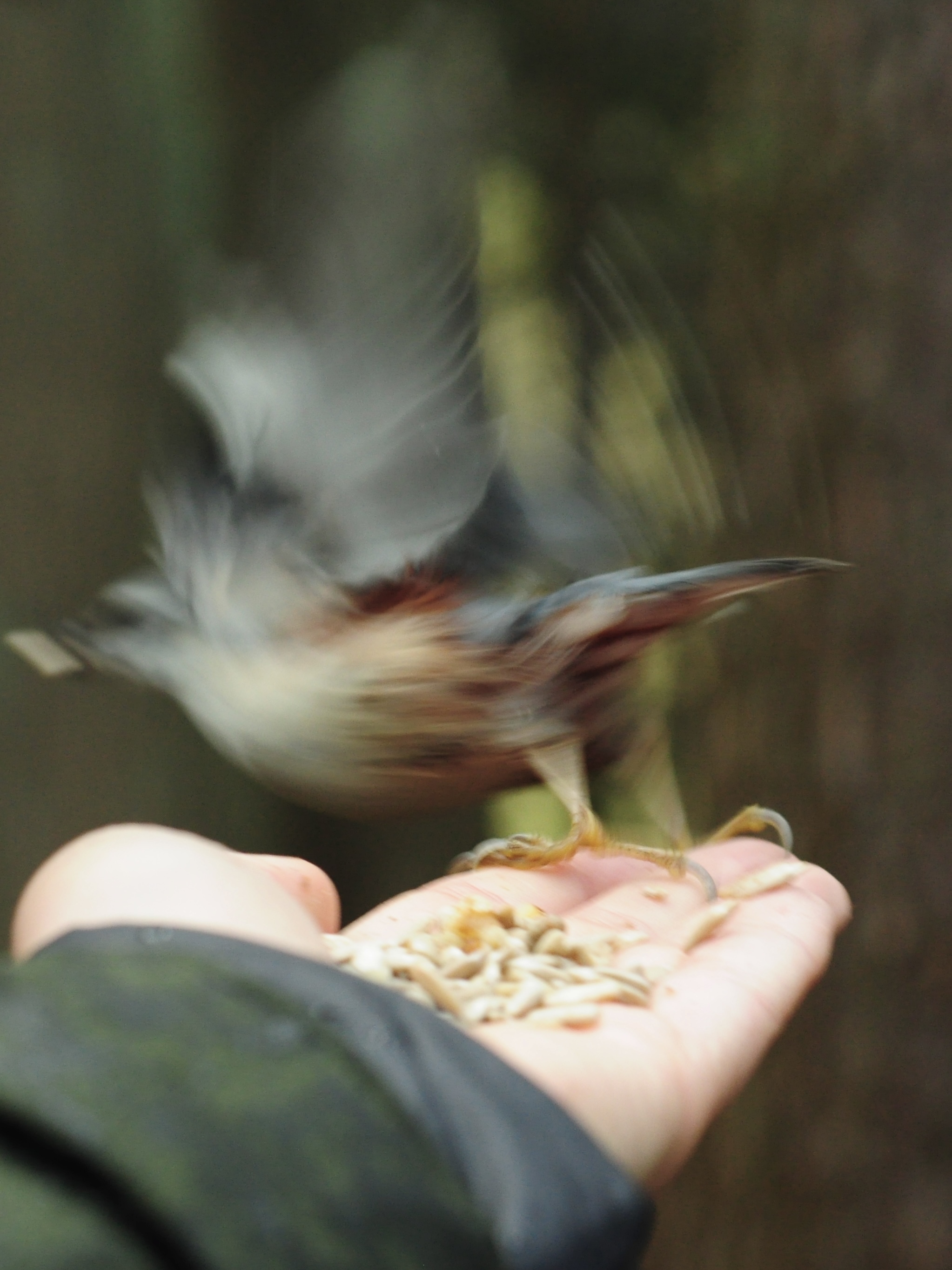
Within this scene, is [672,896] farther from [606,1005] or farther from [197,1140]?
[197,1140]

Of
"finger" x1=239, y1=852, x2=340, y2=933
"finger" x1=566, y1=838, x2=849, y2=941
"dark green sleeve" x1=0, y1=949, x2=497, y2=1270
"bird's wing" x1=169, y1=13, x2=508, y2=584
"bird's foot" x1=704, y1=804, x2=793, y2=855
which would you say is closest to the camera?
"dark green sleeve" x1=0, y1=949, x2=497, y2=1270

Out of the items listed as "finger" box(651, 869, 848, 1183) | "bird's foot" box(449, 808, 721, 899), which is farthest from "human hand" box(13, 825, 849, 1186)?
"bird's foot" box(449, 808, 721, 899)

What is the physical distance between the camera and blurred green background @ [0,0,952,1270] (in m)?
1.07

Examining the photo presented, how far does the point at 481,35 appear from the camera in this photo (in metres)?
1.34

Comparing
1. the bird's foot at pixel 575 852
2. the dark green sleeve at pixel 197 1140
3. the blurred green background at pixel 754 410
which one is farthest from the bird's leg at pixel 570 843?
the dark green sleeve at pixel 197 1140

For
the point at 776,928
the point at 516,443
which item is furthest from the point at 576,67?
the point at 776,928

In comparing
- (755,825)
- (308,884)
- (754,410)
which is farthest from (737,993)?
(754,410)

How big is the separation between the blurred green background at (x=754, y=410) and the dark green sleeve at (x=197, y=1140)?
69 centimetres

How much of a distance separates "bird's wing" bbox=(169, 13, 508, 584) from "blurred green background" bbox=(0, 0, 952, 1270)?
121mm

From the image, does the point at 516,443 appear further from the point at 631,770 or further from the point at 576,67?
the point at 576,67

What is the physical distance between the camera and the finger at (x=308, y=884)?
0.71 meters

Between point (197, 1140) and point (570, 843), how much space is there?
2.29 ft

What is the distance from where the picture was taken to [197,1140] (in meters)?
0.28

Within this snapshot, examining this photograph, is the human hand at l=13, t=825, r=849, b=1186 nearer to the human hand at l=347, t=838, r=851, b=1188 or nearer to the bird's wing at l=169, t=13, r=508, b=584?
the human hand at l=347, t=838, r=851, b=1188
